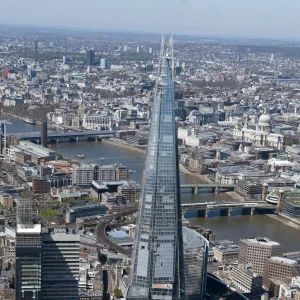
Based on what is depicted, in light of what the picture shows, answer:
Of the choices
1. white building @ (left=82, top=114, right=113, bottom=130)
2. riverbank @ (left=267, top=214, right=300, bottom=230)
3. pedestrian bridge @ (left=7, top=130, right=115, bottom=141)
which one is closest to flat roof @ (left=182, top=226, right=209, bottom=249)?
riverbank @ (left=267, top=214, right=300, bottom=230)

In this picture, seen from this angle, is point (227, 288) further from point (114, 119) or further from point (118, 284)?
point (114, 119)

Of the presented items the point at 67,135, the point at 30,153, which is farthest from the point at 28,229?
the point at 67,135

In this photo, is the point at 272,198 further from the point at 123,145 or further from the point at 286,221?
the point at 123,145

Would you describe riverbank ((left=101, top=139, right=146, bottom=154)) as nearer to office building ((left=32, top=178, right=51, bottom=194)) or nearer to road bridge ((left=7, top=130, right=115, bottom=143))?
road bridge ((left=7, top=130, right=115, bottom=143))

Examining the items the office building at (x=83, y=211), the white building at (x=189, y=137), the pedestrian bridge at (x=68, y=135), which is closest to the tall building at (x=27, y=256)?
the office building at (x=83, y=211)

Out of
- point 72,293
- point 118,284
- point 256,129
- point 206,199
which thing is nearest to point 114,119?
point 256,129

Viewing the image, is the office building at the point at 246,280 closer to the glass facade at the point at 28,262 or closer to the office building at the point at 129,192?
the glass facade at the point at 28,262
